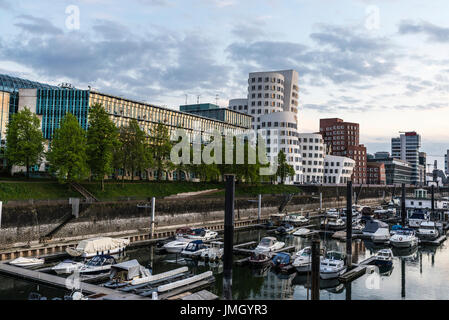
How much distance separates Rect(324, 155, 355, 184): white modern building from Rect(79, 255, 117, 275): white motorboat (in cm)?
16439

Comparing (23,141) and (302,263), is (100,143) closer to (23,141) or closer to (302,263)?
(23,141)

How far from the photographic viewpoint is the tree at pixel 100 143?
70.0m

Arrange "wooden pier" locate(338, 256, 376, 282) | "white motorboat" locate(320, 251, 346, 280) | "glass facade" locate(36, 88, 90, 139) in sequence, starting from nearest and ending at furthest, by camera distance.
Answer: "wooden pier" locate(338, 256, 376, 282) → "white motorboat" locate(320, 251, 346, 280) → "glass facade" locate(36, 88, 90, 139)

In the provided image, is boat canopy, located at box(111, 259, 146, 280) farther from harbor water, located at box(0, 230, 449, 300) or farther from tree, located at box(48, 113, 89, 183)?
tree, located at box(48, 113, 89, 183)

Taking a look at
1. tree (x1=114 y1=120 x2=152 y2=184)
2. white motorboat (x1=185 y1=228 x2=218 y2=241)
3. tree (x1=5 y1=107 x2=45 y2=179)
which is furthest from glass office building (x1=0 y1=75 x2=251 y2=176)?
white motorboat (x1=185 y1=228 x2=218 y2=241)

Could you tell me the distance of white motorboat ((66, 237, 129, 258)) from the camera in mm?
47000

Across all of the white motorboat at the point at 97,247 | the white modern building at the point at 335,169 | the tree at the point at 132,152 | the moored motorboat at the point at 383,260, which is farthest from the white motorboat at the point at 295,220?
the white modern building at the point at 335,169

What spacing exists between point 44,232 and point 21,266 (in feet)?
37.5

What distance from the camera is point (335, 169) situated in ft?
636

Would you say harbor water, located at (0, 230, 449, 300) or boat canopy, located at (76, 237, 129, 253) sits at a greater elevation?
boat canopy, located at (76, 237, 129, 253)

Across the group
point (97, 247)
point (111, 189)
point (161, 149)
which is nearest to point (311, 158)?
point (161, 149)

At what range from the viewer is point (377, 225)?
74.2m

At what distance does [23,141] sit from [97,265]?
3887 centimetres

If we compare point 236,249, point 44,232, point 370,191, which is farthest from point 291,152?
point 44,232
